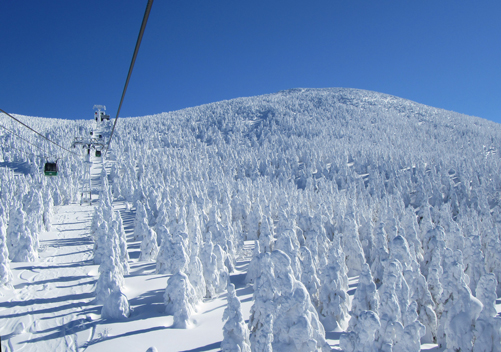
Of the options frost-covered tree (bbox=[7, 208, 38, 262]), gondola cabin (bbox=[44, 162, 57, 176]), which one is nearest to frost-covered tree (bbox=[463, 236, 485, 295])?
gondola cabin (bbox=[44, 162, 57, 176])

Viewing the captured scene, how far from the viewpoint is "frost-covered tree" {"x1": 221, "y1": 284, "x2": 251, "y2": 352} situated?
12414 mm

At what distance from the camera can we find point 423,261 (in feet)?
100

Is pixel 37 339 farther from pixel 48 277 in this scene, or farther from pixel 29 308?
pixel 48 277

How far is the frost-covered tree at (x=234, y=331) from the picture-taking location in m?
12.4

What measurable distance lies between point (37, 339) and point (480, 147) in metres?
151

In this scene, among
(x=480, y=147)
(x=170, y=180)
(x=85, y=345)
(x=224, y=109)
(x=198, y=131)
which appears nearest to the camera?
(x=85, y=345)

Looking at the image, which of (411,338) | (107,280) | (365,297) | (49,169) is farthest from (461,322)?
(49,169)

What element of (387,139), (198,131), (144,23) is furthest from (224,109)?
(144,23)

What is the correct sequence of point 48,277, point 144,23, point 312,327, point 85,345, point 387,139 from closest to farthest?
point 144,23 → point 312,327 → point 85,345 → point 48,277 → point 387,139

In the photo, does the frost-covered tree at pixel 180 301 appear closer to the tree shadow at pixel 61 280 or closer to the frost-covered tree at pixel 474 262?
the tree shadow at pixel 61 280

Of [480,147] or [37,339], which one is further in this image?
[480,147]

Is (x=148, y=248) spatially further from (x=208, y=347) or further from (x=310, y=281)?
(x=310, y=281)

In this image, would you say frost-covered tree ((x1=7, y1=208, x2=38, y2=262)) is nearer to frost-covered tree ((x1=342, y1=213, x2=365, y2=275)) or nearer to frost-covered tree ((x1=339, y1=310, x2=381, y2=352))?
frost-covered tree ((x1=339, y1=310, x2=381, y2=352))

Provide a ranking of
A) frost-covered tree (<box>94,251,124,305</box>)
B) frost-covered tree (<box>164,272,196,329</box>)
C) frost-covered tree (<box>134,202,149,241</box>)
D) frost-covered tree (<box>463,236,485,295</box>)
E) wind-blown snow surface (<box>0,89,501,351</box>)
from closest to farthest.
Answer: wind-blown snow surface (<box>0,89,501,351</box>)
frost-covered tree (<box>164,272,196,329</box>)
frost-covered tree (<box>94,251,124,305</box>)
frost-covered tree (<box>463,236,485,295</box>)
frost-covered tree (<box>134,202,149,241</box>)
